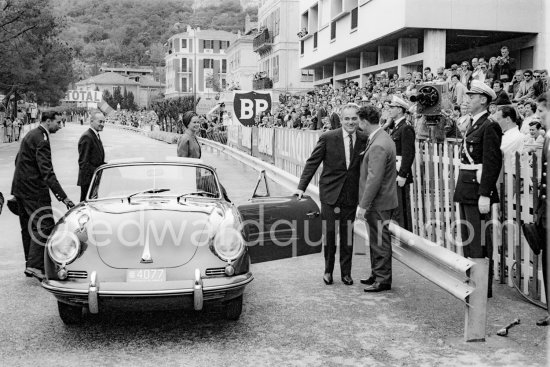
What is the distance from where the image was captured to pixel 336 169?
726 cm

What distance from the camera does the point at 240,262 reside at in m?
5.60

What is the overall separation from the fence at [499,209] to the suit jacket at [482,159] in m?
0.44

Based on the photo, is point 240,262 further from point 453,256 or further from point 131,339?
point 453,256

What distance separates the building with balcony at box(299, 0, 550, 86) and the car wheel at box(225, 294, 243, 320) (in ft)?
64.1

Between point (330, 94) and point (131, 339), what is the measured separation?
21972 mm

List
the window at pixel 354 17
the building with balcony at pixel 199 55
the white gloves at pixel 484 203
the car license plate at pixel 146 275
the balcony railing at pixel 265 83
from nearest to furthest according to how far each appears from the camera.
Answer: the car license plate at pixel 146 275 → the white gloves at pixel 484 203 → the window at pixel 354 17 → the balcony railing at pixel 265 83 → the building with balcony at pixel 199 55

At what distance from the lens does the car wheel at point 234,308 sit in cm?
570

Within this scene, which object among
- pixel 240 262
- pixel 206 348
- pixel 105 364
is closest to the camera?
pixel 105 364

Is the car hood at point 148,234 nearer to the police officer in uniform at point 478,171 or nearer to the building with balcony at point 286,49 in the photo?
the police officer in uniform at point 478,171

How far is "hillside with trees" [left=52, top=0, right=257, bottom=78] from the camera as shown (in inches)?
6683

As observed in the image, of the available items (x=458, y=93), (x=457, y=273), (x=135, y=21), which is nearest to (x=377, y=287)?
(x=457, y=273)

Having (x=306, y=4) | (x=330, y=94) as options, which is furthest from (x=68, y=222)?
(x=306, y=4)

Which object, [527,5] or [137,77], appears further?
[137,77]

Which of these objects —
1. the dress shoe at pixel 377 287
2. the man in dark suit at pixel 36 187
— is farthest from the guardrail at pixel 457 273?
the man in dark suit at pixel 36 187
